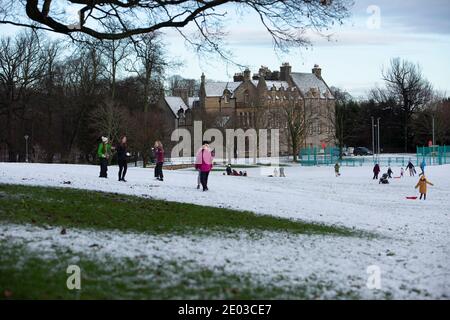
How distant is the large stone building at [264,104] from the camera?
3780 inches

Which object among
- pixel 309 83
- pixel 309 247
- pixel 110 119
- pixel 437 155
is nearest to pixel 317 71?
pixel 309 83

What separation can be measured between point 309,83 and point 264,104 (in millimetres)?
28898

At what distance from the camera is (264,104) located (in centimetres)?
9769

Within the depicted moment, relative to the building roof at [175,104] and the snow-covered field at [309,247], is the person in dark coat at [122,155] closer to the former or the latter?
the snow-covered field at [309,247]

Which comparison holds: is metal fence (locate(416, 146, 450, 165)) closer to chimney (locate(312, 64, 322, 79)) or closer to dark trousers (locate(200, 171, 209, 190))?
chimney (locate(312, 64, 322, 79))

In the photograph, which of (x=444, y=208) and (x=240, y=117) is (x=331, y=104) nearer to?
(x=240, y=117)

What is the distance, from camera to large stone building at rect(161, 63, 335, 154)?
3780 inches

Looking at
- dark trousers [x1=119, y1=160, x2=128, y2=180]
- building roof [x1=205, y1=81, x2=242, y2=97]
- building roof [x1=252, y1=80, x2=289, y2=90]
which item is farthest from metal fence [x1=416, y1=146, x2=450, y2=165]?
dark trousers [x1=119, y1=160, x2=128, y2=180]

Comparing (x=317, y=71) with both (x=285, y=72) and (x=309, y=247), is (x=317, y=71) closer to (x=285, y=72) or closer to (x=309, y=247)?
(x=285, y=72)

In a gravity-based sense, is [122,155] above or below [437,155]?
above


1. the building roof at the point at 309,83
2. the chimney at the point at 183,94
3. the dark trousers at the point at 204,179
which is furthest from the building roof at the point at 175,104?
the dark trousers at the point at 204,179

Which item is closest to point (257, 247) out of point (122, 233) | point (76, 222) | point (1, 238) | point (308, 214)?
point (122, 233)

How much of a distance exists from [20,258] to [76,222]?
4255 millimetres
